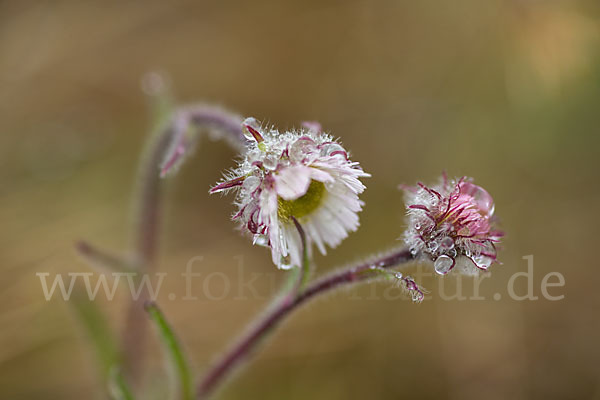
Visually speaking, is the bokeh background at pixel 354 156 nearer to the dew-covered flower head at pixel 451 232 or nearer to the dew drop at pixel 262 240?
the dew-covered flower head at pixel 451 232

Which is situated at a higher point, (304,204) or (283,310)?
(304,204)

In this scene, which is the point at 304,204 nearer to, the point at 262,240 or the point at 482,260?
the point at 262,240

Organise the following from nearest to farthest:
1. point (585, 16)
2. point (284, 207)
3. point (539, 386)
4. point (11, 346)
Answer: point (284, 207) → point (11, 346) → point (539, 386) → point (585, 16)

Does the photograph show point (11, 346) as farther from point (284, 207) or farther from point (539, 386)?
point (539, 386)

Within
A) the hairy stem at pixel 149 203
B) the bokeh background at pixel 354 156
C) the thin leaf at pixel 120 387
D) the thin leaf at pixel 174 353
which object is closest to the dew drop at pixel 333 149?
the hairy stem at pixel 149 203

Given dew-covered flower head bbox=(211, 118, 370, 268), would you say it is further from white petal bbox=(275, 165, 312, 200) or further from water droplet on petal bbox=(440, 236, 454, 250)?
water droplet on petal bbox=(440, 236, 454, 250)

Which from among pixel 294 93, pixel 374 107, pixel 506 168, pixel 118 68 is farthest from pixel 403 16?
pixel 118 68

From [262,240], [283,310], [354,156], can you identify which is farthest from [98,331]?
[354,156]
